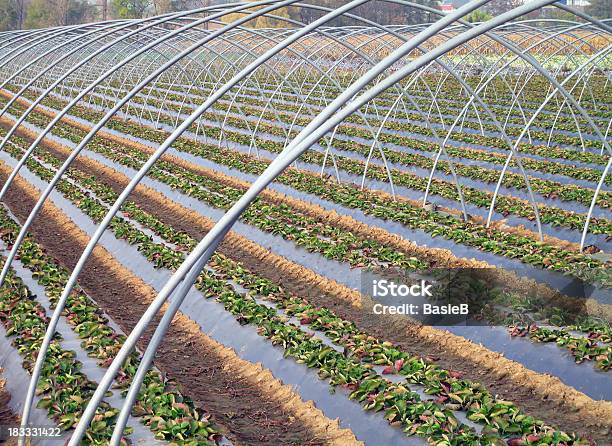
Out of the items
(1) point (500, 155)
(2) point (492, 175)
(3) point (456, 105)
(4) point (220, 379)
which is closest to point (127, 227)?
(4) point (220, 379)

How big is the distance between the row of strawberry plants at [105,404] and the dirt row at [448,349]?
2.99 m

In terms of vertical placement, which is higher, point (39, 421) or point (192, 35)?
point (192, 35)

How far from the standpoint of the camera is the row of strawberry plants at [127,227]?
7.85 m

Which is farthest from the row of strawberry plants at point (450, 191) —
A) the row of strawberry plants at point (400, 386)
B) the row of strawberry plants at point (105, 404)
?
the row of strawberry plants at point (105, 404)

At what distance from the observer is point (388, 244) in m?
12.4

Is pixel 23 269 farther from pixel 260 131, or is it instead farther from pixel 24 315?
pixel 260 131

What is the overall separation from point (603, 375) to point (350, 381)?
8.38ft

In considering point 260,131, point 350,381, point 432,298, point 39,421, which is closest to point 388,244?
point 432,298

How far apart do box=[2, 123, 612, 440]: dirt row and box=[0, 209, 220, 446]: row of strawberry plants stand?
9.80 feet

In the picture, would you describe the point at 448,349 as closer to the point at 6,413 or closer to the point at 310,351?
the point at 310,351

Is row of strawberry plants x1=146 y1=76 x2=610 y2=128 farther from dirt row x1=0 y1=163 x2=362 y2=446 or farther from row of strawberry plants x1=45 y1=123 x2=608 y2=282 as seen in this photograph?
dirt row x1=0 y1=163 x2=362 y2=446

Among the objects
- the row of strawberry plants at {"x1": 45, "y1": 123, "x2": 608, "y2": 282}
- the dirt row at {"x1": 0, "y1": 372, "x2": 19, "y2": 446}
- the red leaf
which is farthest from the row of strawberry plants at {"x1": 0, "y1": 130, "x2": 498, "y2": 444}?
the dirt row at {"x1": 0, "y1": 372, "x2": 19, "y2": 446}

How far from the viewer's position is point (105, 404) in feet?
22.4

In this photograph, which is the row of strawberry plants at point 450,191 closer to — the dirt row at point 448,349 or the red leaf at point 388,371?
the dirt row at point 448,349
